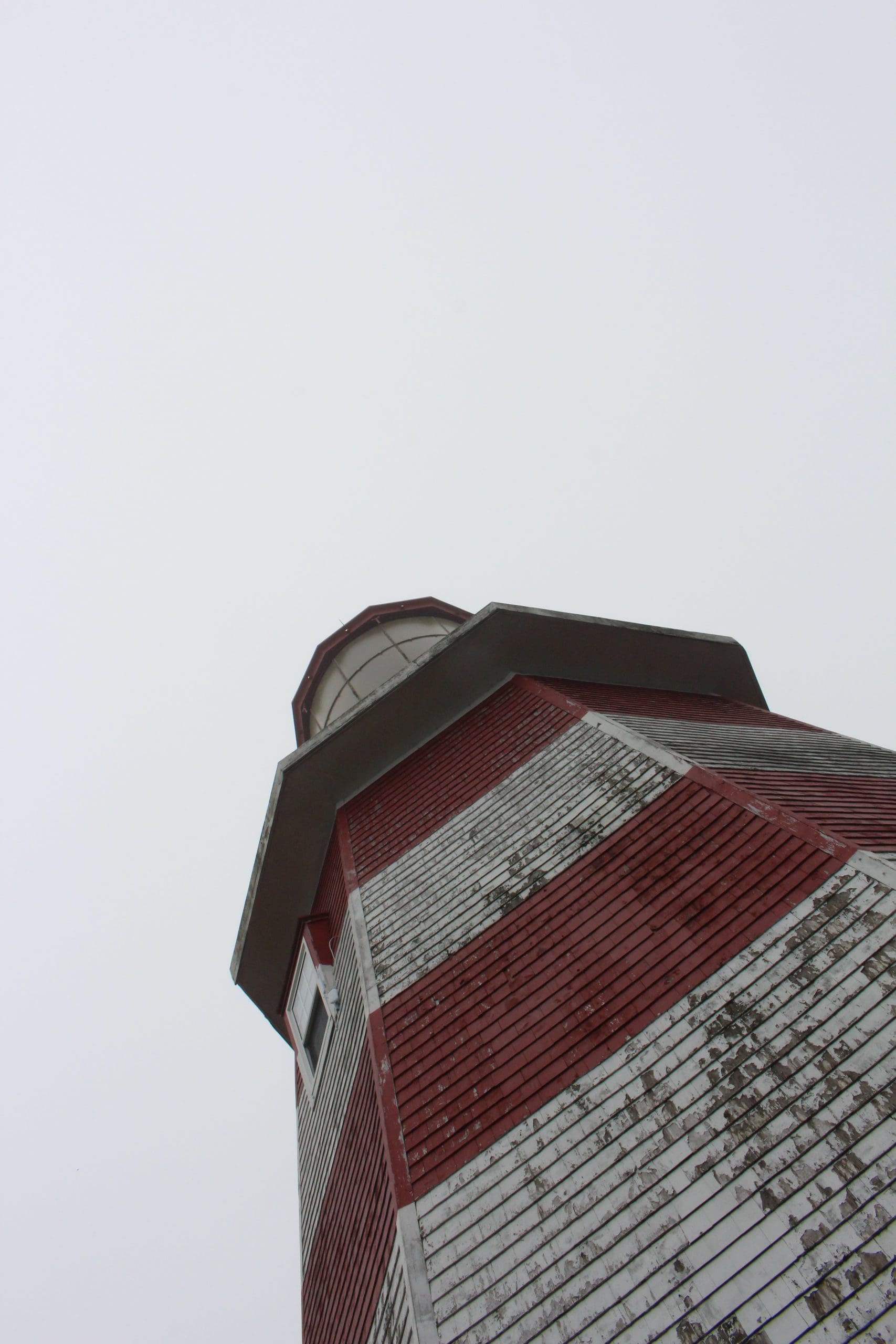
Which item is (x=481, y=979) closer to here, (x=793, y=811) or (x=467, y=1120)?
(x=467, y=1120)

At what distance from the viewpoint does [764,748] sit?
8.94 metres

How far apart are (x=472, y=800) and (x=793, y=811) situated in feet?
11.3

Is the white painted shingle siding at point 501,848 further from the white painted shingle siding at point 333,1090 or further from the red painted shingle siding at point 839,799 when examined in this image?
the red painted shingle siding at point 839,799

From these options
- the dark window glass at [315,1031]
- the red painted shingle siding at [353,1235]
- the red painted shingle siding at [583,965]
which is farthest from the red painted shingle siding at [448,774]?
the red painted shingle siding at [353,1235]

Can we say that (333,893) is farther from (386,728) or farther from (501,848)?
(501,848)

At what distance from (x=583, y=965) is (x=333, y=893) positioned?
16.0 feet

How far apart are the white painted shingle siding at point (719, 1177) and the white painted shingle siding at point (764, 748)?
254cm

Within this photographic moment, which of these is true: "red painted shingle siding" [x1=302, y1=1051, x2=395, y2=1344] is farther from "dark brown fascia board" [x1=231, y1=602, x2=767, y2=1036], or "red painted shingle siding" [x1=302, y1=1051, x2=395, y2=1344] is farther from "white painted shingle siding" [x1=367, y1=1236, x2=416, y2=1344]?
"dark brown fascia board" [x1=231, y1=602, x2=767, y2=1036]

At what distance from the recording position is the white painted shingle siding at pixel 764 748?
806 centimetres

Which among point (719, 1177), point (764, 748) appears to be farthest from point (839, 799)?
point (719, 1177)

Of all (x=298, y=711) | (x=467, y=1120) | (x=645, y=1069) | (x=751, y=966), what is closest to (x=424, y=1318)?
(x=467, y=1120)

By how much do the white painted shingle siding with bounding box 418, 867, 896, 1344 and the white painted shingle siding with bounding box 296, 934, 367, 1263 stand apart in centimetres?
281

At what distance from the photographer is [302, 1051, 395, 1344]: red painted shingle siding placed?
6.32 metres

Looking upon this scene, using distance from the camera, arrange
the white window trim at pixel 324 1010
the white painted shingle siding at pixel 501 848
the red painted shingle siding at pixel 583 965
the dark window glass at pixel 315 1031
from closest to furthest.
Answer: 1. the red painted shingle siding at pixel 583 965
2. the white painted shingle siding at pixel 501 848
3. the white window trim at pixel 324 1010
4. the dark window glass at pixel 315 1031
